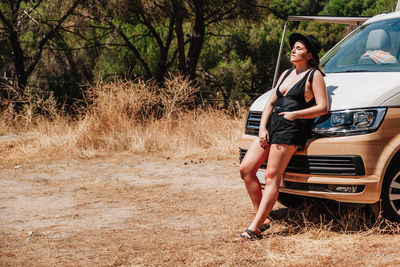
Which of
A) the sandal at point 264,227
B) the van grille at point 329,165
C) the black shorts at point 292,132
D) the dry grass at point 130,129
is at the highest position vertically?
the black shorts at point 292,132

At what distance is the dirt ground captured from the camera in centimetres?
433

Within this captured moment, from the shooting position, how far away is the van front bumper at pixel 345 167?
4.47 meters

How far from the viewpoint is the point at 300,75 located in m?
4.84

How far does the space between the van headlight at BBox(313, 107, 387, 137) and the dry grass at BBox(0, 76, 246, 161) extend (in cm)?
572

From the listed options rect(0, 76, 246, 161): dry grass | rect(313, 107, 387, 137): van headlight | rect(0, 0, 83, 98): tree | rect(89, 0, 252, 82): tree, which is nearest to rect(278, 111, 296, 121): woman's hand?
rect(313, 107, 387, 137): van headlight

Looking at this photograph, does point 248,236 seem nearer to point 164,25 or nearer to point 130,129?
point 130,129

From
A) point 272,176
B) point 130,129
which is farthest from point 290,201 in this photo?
point 130,129

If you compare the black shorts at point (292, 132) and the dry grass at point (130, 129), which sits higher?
the black shorts at point (292, 132)

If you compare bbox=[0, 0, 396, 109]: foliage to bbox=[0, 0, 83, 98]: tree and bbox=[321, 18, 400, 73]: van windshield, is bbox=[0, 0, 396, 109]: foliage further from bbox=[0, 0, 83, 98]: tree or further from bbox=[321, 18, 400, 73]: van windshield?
bbox=[321, 18, 400, 73]: van windshield

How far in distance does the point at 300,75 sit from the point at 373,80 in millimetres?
630

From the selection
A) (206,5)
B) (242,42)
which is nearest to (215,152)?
(206,5)

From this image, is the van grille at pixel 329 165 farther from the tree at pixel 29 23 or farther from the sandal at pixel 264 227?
the tree at pixel 29 23

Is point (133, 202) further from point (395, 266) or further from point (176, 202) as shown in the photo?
point (395, 266)

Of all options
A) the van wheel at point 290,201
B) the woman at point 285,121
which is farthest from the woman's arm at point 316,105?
the van wheel at point 290,201
